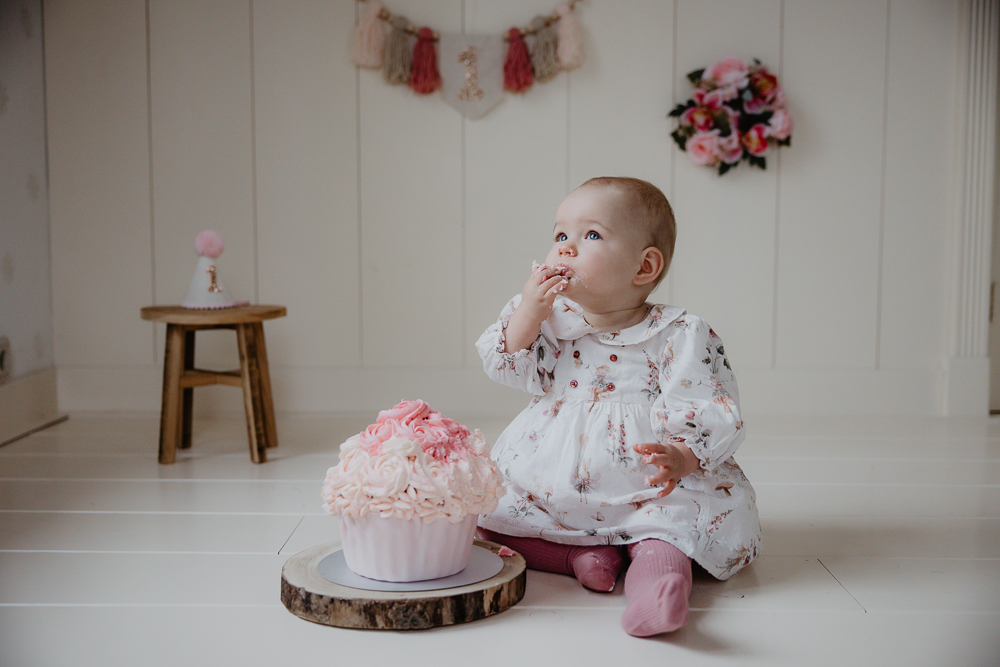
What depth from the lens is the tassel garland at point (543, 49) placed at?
2635 mm

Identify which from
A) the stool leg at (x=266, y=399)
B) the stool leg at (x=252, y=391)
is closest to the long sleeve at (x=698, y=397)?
the stool leg at (x=252, y=391)

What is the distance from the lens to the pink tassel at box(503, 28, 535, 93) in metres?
2.63

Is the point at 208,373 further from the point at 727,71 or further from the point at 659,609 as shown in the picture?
the point at 727,71

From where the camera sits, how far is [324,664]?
1.05m

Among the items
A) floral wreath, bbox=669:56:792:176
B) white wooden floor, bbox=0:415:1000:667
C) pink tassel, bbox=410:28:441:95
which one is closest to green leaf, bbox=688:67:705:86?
floral wreath, bbox=669:56:792:176

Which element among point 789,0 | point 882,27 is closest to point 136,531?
point 789,0

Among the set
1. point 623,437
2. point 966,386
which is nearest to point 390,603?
point 623,437

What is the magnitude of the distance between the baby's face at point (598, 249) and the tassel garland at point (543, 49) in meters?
1.40

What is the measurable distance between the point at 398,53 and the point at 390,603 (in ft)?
6.32

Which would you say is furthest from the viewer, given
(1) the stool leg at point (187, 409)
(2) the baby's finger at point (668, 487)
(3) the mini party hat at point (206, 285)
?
(1) the stool leg at point (187, 409)

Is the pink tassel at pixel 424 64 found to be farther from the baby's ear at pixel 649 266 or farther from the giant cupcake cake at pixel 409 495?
the giant cupcake cake at pixel 409 495

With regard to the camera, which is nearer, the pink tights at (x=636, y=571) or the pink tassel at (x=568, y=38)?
the pink tights at (x=636, y=571)

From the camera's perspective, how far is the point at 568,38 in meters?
2.63

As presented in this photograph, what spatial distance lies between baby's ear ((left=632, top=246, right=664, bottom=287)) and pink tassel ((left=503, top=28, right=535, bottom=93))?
1.43 metres
